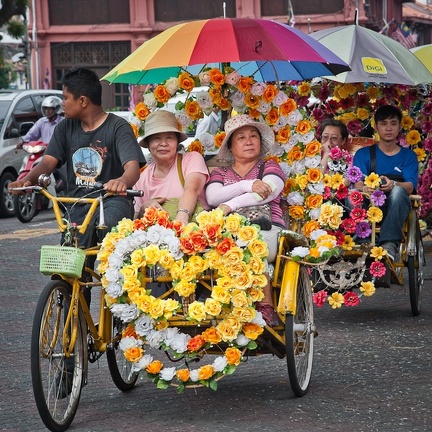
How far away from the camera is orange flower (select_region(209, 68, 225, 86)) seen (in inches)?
313

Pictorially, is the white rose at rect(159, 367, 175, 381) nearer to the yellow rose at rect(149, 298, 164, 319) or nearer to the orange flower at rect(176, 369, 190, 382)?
the orange flower at rect(176, 369, 190, 382)

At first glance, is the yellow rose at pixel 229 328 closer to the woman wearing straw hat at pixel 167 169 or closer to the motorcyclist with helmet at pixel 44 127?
the woman wearing straw hat at pixel 167 169

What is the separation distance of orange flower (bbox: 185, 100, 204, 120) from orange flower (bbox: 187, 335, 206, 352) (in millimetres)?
2239

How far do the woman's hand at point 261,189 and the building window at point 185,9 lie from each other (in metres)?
39.5

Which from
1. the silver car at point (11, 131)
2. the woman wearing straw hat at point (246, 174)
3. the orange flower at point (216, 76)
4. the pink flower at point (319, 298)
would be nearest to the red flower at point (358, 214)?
the pink flower at point (319, 298)

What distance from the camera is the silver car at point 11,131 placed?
62.7 ft

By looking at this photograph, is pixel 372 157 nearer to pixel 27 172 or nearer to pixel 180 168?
pixel 180 168

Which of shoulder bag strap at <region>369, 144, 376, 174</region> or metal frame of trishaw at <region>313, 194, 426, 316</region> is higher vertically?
shoulder bag strap at <region>369, 144, 376, 174</region>

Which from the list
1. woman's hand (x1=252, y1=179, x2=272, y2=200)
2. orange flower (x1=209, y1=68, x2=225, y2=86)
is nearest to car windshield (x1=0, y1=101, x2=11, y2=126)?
orange flower (x1=209, y1=68, x2=225, y2=86)

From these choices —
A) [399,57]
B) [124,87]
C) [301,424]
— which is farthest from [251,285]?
[124,87]

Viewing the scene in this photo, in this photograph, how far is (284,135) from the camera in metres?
7.99

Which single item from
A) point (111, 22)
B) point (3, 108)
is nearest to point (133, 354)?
point (3, 108)

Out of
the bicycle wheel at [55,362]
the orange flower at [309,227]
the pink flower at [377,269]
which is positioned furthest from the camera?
the pink flower at [377,269]

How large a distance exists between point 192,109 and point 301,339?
6.52ft
